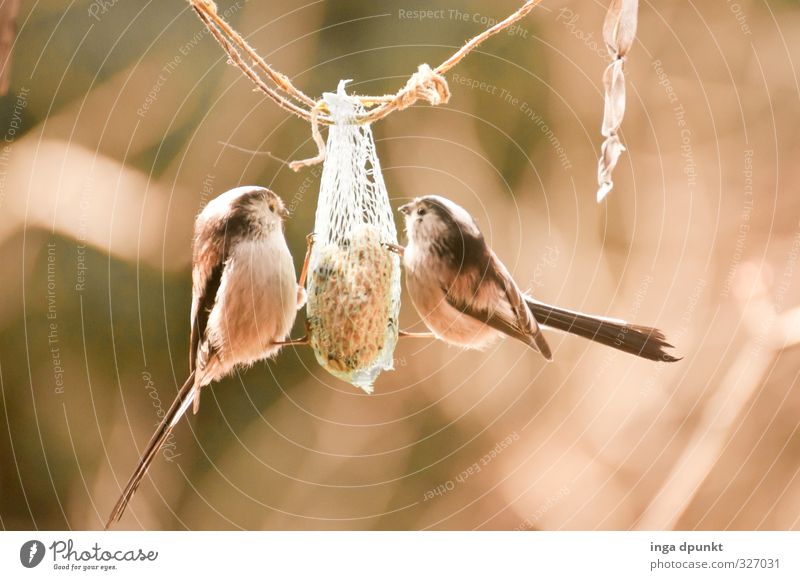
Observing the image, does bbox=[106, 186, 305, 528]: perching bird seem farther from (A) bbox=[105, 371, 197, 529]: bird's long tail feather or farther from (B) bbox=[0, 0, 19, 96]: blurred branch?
(B) bbox=[0, 0, 19, 96]: blurred branch

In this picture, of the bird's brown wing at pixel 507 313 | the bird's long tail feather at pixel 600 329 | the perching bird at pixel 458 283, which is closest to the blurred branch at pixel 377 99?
the perching bird at pixel 458 283

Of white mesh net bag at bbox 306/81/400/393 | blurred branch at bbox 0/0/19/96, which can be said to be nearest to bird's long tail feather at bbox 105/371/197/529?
white mesh net bag at bbox 306/81/400/393

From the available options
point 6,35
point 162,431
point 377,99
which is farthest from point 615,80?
point 6,35

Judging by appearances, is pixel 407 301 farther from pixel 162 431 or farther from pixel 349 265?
pixel 162 431

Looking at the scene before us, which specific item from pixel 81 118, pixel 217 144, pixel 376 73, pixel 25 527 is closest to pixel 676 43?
pixel 376 73

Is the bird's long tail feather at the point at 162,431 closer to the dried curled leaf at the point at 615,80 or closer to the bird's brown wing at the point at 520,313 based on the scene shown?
the bird's brown wing at the point at 520,313
